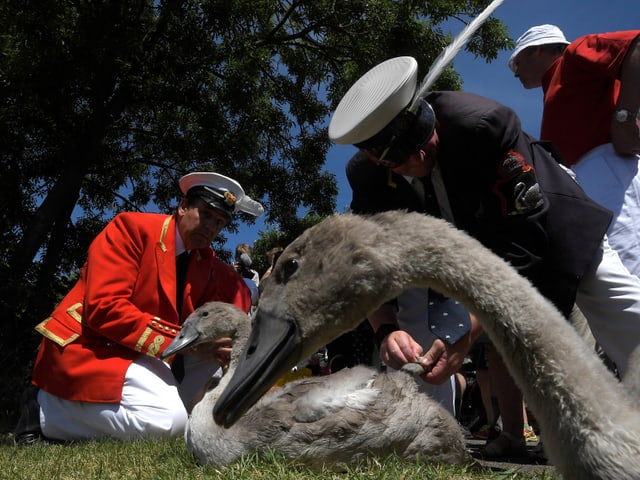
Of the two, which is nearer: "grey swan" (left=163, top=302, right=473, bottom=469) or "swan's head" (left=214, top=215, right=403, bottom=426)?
"swan's head" (left=214, top=215, right=403, bottom=426)

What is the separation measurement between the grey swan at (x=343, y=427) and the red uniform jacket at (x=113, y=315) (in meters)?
1.66

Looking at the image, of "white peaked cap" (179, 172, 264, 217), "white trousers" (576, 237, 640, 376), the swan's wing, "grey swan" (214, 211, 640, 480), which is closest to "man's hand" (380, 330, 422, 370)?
the swan's wing

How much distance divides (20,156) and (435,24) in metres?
7.35

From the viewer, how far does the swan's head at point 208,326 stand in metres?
5.01

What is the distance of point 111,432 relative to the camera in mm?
5055

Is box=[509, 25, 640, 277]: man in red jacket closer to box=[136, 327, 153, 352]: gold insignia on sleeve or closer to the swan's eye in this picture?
the swan's eye

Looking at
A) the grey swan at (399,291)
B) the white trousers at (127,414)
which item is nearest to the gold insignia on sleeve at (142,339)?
the white trousers at (127,414)

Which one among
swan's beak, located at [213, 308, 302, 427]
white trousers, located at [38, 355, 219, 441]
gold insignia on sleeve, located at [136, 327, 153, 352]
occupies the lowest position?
white trousers, located at [38, 355, 219, 441]

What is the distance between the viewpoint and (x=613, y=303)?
2.77 m

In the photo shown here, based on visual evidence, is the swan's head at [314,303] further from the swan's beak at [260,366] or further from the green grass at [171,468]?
the green grass at [171,468]

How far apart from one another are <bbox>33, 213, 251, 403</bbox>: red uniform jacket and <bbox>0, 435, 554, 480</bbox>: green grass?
826 millimetres

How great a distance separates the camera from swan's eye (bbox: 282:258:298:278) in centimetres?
219

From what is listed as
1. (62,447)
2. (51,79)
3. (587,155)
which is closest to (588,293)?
(587,155)

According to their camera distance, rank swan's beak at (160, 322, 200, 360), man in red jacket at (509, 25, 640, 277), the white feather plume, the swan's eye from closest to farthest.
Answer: the swan's eye
the white feather plume
man in red jacket at (509, 25, 640, 277)
swan's beak at (160, 322, 200, 360)
